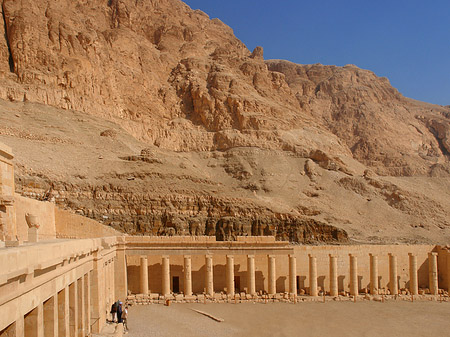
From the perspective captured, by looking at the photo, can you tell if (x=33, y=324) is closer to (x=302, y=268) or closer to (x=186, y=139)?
(x=302, y=268)

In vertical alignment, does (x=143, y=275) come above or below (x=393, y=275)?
above

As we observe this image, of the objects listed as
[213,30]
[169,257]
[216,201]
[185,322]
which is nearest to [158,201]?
[216,201]

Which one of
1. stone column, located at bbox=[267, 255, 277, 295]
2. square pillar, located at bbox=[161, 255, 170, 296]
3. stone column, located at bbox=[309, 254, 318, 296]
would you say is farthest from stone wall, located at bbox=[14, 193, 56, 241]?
stone column, located at bbox=[309, 254, 318, 296]

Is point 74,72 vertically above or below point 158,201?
above

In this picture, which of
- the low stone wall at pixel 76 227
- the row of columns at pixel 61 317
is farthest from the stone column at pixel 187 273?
the row of columns at pixel 61 317

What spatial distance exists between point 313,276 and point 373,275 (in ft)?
14.1

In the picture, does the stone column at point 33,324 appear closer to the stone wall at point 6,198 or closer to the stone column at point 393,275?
the stone wall at point 6,198

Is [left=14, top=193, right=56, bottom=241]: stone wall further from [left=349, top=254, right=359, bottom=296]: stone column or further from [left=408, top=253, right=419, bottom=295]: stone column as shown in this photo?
[left=408, top=253, right=419, bottom=295]: stone column

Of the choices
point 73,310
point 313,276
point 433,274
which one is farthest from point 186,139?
point 73,310

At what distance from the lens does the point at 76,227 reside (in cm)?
3281

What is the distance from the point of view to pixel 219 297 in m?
30.2

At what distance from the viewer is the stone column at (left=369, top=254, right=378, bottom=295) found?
111ft

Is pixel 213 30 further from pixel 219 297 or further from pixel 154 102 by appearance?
pixel 219 297

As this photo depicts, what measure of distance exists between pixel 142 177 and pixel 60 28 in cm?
3641
